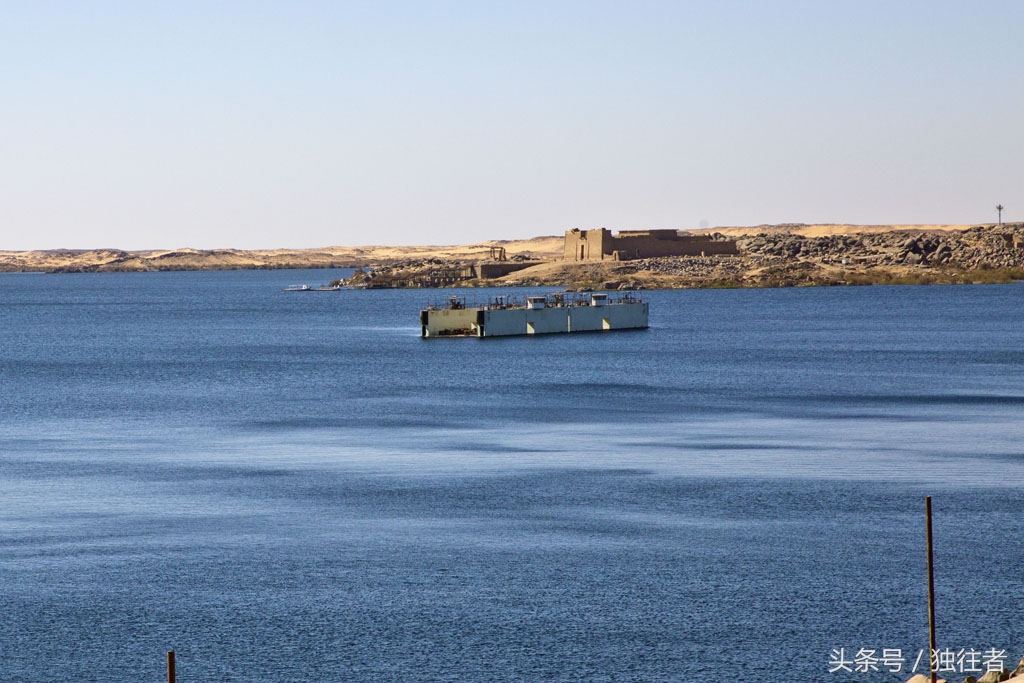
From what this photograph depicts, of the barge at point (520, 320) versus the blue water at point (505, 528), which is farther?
the barge at point (520, 320)

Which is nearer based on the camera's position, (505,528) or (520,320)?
(505,528)

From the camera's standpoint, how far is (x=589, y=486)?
39.2 m

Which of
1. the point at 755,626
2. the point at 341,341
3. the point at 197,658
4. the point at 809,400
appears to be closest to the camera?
the point at 197,658

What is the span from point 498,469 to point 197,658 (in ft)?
65.8

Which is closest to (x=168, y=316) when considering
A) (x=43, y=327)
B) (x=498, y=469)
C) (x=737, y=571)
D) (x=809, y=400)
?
(x=43, y=327)

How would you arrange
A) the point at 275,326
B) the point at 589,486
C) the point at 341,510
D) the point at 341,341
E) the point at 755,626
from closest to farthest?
the point at 755,626, the point at 341,510, the point at 589,486, the point at 341,341, the point at 275,326

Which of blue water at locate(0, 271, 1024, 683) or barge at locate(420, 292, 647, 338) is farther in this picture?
barge at locate(420, 292, 647, 338)

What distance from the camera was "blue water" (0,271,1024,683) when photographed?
23.9m

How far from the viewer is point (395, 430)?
181 ft

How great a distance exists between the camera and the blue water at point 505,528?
23.9 m

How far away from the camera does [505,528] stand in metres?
33.2

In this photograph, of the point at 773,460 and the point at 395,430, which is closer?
the point at 773,460

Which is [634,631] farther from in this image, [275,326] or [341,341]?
[275,326]

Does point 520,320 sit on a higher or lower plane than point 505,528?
higher
